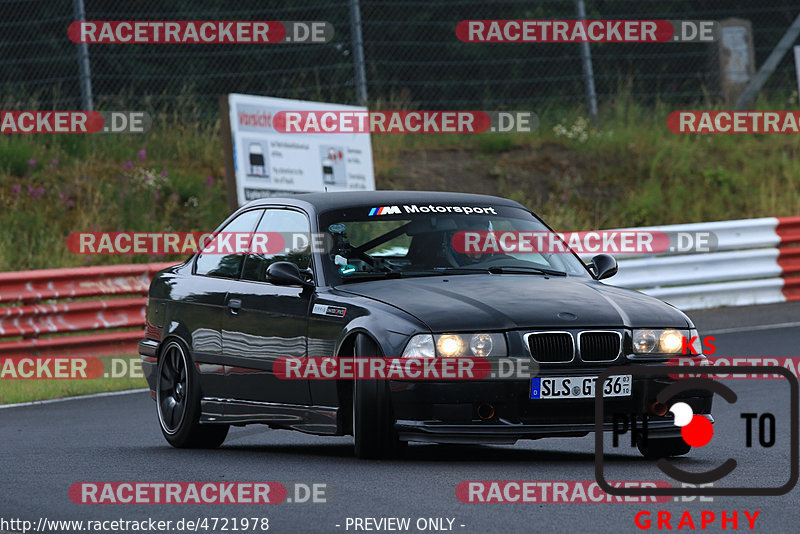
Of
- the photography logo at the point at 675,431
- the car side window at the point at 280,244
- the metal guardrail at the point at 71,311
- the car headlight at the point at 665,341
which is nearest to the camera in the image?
the photography logo at the point at 675,431

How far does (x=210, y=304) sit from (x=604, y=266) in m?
2.44

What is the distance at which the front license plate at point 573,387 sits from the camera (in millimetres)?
7656

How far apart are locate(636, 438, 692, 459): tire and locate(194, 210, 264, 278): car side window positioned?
9.17 ft

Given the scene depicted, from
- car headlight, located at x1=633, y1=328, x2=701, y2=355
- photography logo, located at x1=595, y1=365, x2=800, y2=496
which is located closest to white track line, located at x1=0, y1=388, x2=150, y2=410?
photography logo, located at x1=595, y1=365, x2=800, y2=496

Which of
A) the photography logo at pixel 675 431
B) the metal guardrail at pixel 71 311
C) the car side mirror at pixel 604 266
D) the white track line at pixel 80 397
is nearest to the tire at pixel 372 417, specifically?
→ the photography logo at pixel 675 431

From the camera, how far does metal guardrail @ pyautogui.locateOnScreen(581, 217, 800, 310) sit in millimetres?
18156

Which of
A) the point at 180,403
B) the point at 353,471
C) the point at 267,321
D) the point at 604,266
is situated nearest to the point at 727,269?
the point at 604,266

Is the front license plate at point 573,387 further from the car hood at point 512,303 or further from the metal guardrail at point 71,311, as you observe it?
the metal guardrail at point 71,311

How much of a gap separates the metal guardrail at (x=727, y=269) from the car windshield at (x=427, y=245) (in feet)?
28.6

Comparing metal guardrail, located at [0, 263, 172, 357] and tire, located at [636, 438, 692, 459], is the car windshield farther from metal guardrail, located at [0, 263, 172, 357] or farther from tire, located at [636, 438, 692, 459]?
metal guardrail, located at [0, 263, 172, 357]

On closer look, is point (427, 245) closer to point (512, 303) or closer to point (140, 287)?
point (512, 303)

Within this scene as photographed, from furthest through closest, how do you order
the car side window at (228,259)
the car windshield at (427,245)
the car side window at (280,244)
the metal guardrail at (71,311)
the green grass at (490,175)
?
the green grass at (490,175)
the metal guardrail at (71,311)
the car side window at (228,259)
the car side window at (280,244)
the car windshield at (427,245)

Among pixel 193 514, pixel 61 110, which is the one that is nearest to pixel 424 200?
pixel 193 514

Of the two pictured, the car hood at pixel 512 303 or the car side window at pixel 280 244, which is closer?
the car hood at pixel 512 303
